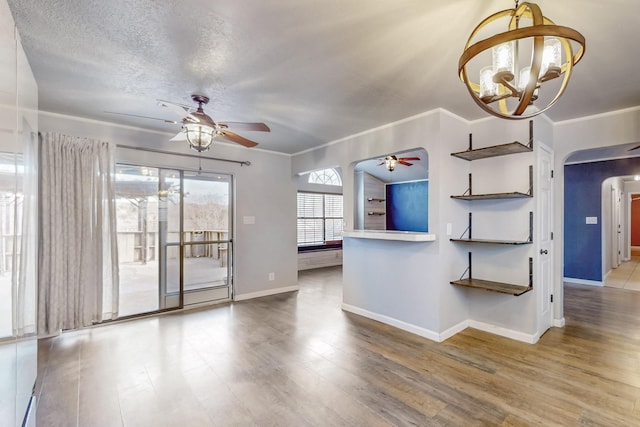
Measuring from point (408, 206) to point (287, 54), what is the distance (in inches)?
279

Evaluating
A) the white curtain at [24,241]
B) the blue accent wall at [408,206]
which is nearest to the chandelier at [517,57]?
the white curtain at [24,241]

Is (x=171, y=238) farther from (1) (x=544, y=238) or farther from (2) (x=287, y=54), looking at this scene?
(1) (x=544, y=238)

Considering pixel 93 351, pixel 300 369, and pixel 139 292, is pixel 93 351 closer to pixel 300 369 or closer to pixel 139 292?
pixel 139 292

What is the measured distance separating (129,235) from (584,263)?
8219mm

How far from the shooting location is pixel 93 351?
3113 millimetres

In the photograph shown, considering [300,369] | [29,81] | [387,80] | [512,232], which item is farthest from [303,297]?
[29,81]

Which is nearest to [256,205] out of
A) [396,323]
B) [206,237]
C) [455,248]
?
[206,237]

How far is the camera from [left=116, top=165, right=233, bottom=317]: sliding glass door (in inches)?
161

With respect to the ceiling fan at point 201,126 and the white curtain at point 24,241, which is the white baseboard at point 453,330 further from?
the white curtain at point 24,241

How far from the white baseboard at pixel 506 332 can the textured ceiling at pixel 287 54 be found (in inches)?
97.8

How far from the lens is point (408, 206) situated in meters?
8.67

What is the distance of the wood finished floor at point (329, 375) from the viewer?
6.91 ft

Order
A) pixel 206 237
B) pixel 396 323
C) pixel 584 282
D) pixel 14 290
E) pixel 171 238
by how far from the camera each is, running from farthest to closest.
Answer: pixel 584 282, pixel 206 237, pixel 171 238, pixel 396 323, pixel 14 290

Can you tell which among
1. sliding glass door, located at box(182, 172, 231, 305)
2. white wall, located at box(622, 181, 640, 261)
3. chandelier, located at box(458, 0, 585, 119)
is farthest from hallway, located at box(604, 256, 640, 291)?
sliding glass door, located at box(182, 172, 231, 305)
